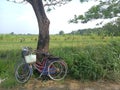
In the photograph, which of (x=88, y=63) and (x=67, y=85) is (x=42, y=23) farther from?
(x=67, y=85)

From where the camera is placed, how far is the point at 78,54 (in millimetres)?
7164

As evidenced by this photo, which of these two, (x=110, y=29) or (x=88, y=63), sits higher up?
(x=110, y=29)

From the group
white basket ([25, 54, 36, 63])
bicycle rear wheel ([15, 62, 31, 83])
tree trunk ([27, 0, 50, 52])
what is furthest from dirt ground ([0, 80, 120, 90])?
tree trunk ([27, 0, 50, 52])

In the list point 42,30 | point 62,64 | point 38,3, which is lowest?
point 62,64

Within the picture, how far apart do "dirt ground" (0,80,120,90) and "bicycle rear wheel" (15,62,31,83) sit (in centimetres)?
14

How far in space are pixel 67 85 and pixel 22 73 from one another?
3.63ft

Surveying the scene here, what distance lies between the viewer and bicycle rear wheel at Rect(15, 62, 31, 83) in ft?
21.8

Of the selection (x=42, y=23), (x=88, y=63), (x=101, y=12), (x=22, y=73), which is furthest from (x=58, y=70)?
(x=101, y=12)

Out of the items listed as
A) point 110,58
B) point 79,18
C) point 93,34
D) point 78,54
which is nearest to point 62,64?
point 78,54

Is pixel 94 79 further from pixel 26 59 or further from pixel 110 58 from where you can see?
pixel 26 59

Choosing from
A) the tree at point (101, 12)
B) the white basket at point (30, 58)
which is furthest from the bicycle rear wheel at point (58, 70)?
the tree at point (101, 12)

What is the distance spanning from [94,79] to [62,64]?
81 centimetres

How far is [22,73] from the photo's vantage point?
6891mm

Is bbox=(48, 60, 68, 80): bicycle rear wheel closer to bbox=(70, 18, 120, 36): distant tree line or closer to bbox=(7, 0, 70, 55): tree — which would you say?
bbox=(7, 0, 70, 55): tree
